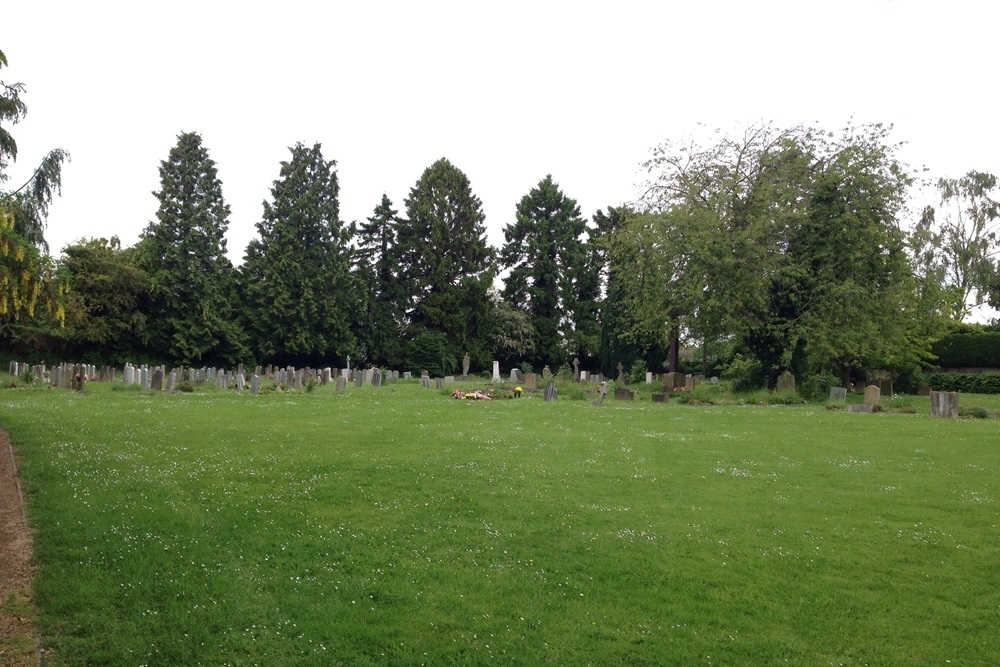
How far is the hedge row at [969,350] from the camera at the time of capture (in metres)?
41.8

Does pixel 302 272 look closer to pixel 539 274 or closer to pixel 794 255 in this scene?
pixel 539 274

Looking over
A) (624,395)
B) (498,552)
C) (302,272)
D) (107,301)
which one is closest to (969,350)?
(624,395)

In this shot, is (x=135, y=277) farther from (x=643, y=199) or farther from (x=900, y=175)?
(x=900, y=175)

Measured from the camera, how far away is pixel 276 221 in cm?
4975

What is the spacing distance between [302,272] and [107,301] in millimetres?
11699

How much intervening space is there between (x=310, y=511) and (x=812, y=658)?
17.9ft

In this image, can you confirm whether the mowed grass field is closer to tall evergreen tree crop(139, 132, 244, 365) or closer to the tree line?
the tree line

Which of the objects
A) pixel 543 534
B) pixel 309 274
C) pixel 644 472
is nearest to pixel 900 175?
pixel 644 472

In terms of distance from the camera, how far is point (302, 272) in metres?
49.1

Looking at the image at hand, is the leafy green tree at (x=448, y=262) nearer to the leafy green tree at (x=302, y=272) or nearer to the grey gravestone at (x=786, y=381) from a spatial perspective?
the leafy green tree at (x=302, y=272)

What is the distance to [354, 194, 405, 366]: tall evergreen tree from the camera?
177ft

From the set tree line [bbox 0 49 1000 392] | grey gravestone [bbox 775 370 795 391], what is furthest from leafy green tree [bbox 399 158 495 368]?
grey gravestone [bbox 775 370 795 391]

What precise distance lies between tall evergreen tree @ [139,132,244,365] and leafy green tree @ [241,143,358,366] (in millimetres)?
2461

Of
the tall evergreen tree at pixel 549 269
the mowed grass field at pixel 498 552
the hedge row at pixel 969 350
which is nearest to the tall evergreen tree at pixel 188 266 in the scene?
the tall evergreen tree at pixel 549 269
